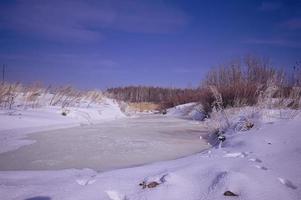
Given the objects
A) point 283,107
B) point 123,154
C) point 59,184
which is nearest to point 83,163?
point 123,154

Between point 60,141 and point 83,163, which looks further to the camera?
point 60,141

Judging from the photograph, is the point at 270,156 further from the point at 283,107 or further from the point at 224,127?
the point at 283,107

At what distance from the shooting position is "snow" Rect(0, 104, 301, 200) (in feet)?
7.27

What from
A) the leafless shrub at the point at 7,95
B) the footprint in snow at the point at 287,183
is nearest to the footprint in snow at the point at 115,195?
the footprint in snow at the point at 287,183

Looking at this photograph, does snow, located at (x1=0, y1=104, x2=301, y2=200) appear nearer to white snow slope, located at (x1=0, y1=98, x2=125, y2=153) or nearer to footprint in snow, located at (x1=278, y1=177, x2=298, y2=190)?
footprint in snow, located at (x1=278, y1=177, x2=298, y2=190)

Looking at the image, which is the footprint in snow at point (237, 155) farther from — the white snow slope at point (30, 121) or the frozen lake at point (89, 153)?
the white snow slope at point (30, 121)

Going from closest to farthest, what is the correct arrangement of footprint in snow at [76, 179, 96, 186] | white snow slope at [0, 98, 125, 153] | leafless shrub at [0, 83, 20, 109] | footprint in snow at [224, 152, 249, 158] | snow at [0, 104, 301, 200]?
snow at [0, 104, 301, 200], footprint in snow at [76, 179, 96, 186], footprint in snow at [224, 152, 249, 158], white snow slope at [0, 98, 125, 153], leafless shrub at [0, 83, 20, 109]

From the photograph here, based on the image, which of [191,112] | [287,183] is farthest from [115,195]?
[191,112]

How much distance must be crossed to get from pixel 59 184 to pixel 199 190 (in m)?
1.34

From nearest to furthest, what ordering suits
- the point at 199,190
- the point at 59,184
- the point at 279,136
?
1. the point at 199,190
2. the point at 59,184
3. the point at 279,136

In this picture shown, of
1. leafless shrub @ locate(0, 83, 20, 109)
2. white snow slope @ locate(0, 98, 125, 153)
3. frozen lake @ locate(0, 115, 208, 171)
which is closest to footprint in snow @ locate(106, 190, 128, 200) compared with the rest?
frozen lake @ locate(0, 115, 208, 171)

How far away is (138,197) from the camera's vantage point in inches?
87.2

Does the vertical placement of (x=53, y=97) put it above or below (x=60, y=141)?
above

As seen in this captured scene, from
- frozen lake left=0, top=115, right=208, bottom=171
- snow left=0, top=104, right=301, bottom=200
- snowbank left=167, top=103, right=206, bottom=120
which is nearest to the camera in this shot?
snow left=0, top=104, right=301, bottom=200
